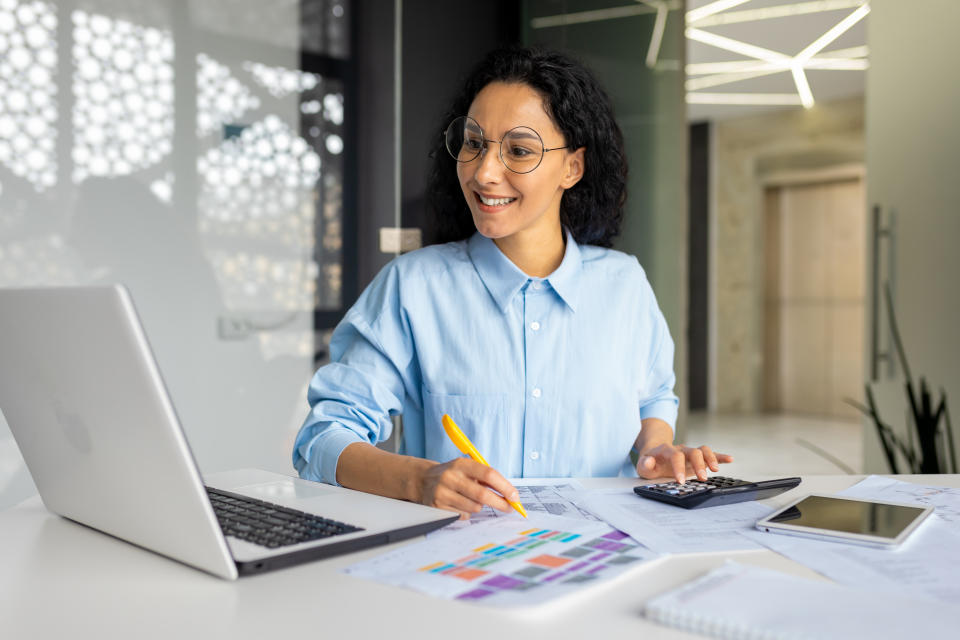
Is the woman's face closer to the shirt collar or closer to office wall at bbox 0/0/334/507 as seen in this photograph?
the shirt collar

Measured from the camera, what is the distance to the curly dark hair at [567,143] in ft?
5.21

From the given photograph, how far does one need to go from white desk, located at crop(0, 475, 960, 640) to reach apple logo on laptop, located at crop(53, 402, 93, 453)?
0.12 meters

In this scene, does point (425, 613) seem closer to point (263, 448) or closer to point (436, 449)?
point (436, 449)

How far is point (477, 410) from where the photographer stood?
4.98 ft

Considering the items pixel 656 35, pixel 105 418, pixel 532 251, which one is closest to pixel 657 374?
pixel 532 251

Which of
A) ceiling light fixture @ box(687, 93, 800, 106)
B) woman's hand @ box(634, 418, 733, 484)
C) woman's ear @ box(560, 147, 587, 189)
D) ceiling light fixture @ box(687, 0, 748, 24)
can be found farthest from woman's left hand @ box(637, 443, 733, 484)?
ceiling light fixture @ box(687, 93, 800, 106)

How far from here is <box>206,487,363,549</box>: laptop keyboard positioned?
0.86m

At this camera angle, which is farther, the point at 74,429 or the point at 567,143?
the point at 567,143

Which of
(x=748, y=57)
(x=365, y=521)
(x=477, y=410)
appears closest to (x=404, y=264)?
(x=477, y=410)

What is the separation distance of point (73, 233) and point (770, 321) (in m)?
7.48

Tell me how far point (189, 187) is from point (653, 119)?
1832 millimetres

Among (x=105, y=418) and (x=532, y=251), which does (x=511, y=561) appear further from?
(x=532, y=251)

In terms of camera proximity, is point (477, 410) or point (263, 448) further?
point (263, 448)

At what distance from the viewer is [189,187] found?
2945 mm
